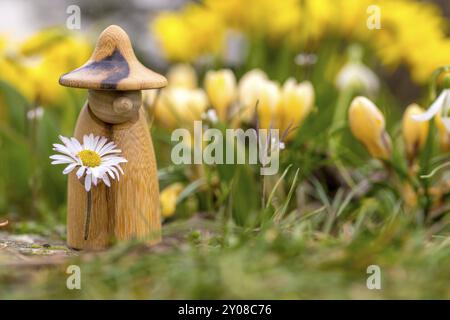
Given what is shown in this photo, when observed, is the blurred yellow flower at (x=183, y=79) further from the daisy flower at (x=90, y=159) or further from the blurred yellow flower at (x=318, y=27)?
the daisy flower at (x=90, y=159)

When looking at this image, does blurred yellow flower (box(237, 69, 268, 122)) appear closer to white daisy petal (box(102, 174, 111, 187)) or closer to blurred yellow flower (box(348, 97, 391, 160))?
blurred yellow flower (box(348, 97, 391, 160))

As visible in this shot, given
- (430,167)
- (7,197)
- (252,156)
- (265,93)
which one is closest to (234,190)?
(252,156)

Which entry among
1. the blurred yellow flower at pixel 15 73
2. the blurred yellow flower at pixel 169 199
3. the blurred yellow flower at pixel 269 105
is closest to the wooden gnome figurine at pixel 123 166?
the blurred yellow flower at pixel 169 199

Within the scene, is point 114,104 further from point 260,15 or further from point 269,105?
point 260,15

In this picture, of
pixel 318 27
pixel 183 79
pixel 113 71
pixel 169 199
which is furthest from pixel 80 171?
pixel 318 27
